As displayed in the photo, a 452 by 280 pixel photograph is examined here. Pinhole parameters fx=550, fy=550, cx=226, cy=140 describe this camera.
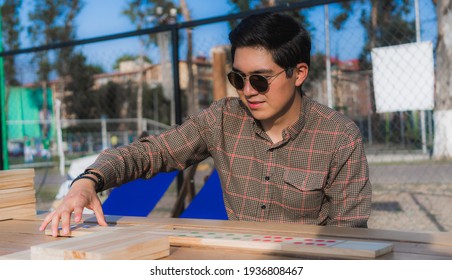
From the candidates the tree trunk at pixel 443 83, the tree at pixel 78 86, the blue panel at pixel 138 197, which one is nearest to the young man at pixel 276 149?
the blue panel at pixel 138 197

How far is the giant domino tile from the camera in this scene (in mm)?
1150

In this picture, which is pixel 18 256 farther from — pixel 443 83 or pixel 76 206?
pixel 443 83

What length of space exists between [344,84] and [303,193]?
444cm

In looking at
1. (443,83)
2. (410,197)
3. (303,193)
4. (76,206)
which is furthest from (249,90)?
(410,197)

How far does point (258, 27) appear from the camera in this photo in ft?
6.75

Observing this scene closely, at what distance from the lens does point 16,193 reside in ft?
6.69

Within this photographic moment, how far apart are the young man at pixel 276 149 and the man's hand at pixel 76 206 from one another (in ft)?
0.31

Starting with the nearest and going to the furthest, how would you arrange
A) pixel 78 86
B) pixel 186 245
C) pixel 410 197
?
pixel 186 245 → pixel 410 197 → pixel 78 86

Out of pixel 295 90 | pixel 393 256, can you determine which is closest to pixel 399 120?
pixel 295 90

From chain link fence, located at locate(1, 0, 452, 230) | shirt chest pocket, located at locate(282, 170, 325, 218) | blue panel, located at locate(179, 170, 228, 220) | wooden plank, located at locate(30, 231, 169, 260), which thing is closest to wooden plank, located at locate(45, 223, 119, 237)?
wooden plank, located at locate(30, 231, 169, 260)

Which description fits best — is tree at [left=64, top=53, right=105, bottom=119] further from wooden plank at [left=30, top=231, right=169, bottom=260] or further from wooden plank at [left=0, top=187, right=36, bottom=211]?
wooden plank at [left=30, top=231, right=169, bottom=260]

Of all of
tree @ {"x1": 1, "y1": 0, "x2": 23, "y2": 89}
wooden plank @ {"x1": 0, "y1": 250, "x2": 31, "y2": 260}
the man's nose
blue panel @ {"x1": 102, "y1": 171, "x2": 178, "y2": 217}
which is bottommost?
blue panel @ {"x1": 102, "y1": 171, "x2": 178, "y2": 217}

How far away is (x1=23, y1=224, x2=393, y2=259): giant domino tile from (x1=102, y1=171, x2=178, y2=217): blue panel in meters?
2.74
